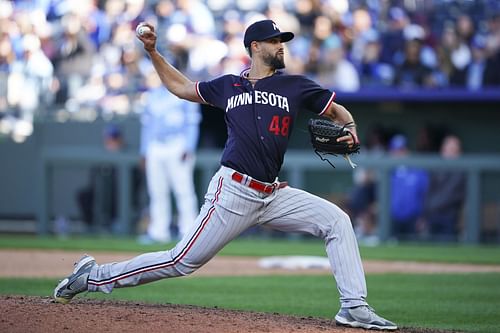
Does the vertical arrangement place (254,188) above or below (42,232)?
above

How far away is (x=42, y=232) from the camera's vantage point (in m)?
16.9

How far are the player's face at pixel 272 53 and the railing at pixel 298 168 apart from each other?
933cm

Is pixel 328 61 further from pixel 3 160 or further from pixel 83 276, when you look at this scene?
pixel 83 276

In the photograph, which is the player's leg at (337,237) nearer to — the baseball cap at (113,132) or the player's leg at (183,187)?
the player's leg at (183,187)

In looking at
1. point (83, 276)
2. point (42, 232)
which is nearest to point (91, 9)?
point (42, 232)

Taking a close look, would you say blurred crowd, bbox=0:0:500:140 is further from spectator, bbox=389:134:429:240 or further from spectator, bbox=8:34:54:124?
spectator, bbox=389:134:429:240

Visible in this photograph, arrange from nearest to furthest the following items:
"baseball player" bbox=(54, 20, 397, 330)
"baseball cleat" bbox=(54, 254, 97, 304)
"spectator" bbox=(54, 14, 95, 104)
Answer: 1. "baseball player" bbox=(54, 20, 397, 330)
2. "baseball cleat" bbox=(54, 254, 97, 304)
3. "spectator" bbox=(54, 14, 95, 104)

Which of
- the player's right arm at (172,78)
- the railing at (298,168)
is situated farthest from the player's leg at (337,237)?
the railing at (298,168)

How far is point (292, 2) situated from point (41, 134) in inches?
213

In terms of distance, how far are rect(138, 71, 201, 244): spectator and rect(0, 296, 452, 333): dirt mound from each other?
7.52m

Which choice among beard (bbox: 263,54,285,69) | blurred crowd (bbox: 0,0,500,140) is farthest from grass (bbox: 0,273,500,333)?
blurred crowd (bbox: 0,0,500,140)

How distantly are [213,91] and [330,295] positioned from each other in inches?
122

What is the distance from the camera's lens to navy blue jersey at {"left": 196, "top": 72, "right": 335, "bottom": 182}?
6.02 metres

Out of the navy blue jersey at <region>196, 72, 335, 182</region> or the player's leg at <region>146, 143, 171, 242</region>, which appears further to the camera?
the player's leg at <region>146, 143, 171, 242</region>
